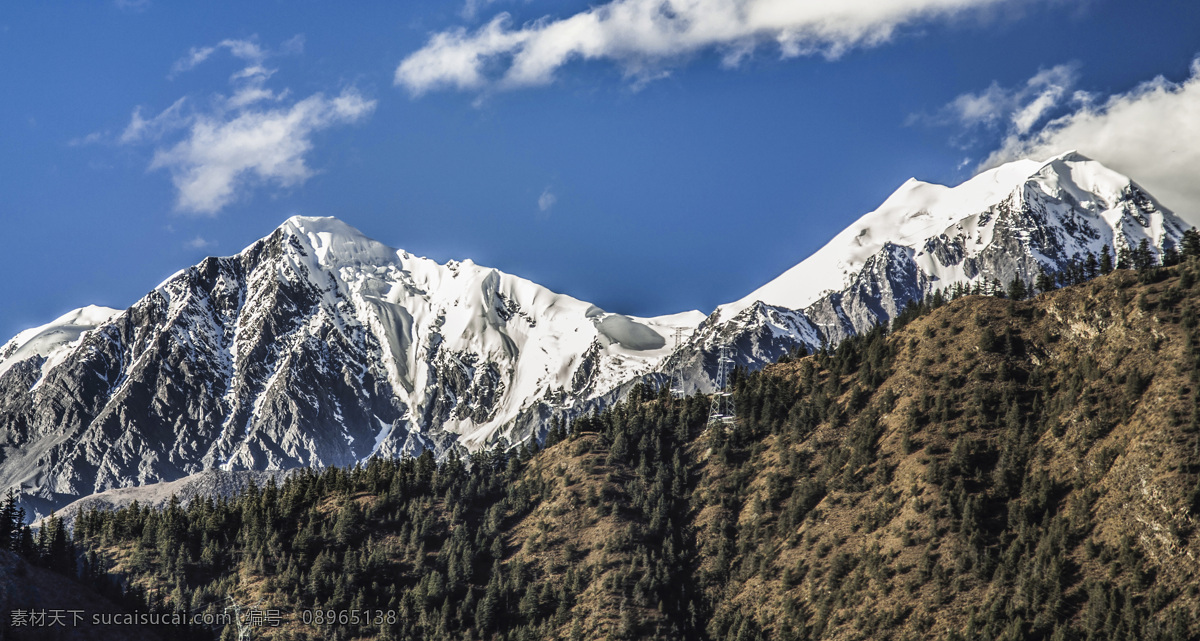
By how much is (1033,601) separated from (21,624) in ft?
499

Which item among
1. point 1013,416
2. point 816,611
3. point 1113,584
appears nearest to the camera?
point 1113,584

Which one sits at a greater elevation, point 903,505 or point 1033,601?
point 903,505

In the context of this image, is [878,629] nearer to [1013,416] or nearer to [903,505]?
[903,505]

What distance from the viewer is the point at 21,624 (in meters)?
175

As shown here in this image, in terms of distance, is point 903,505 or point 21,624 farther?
point 903,505

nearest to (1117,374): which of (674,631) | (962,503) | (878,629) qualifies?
(962,503)

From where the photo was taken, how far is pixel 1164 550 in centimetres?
16100

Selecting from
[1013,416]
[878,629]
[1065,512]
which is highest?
[1013,416]

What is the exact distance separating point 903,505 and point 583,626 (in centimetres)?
5938

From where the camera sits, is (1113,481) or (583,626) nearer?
(1113,481)

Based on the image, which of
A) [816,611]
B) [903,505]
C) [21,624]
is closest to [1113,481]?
[903,505]

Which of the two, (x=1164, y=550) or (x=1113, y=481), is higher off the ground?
(x=1113, y=481)

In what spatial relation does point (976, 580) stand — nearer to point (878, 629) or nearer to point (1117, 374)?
point (878, 629)

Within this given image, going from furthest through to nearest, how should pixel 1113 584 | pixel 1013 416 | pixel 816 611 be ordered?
pixel 1013 416
pixel 816 611
pixel 1113 584
